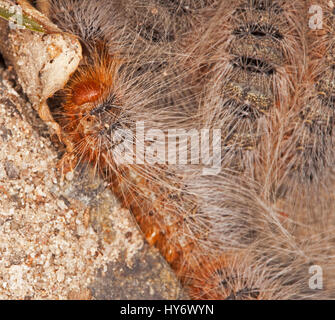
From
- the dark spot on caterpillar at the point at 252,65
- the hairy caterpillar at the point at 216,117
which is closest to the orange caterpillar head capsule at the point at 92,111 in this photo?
the hairy caterpillar at the point at 216,117

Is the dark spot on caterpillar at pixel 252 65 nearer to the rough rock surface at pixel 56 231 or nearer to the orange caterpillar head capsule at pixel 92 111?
the orange caterpillar head capsule at pixel 92 111

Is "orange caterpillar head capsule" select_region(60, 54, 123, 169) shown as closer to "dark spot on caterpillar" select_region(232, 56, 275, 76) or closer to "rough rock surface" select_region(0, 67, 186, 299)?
Result: "rough rock surface" select_region(0, 67, 186, 299)

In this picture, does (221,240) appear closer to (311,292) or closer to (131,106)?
(311,292)

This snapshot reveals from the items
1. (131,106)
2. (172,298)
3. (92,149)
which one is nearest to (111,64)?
(131,106)

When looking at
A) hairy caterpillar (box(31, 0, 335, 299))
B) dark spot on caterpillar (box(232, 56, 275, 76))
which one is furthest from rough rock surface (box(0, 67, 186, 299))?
dark spot on caterpillar (box(232, 56, 275, 76))

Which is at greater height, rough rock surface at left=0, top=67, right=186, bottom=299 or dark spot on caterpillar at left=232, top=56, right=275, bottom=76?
dark spot on caterpillar at left=232, top=56, right=275, bottom=76
